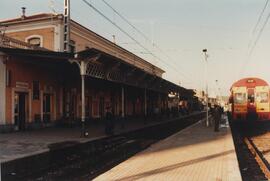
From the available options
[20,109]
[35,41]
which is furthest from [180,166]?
[35,41]

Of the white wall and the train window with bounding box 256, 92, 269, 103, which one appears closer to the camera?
the white wall

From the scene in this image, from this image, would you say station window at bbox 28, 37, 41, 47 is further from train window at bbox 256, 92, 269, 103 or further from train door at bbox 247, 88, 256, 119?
train window at bbox 256, 92, 269, 103

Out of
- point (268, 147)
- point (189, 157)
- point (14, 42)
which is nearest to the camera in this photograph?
point (189, 157)

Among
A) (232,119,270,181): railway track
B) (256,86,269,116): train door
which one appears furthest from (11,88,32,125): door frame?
(256,86,269,116): train door

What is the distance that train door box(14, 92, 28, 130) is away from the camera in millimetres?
25406

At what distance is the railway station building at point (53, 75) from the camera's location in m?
23.8

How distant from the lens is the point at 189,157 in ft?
45.2

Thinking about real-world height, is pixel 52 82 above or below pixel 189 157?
above

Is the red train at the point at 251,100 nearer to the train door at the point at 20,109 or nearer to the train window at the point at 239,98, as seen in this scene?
the train window at the point at 239,98

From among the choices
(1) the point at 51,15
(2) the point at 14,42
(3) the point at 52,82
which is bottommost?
(3) the point at 52,82

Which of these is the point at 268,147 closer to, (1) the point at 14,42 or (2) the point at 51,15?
(1) the point at 14,42

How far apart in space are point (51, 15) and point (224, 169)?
27466 mm

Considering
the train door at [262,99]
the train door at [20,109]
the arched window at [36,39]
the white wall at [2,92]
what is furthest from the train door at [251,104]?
the white wall at [2,92]

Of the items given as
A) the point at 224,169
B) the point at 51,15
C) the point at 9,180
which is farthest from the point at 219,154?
the point at 51,15
